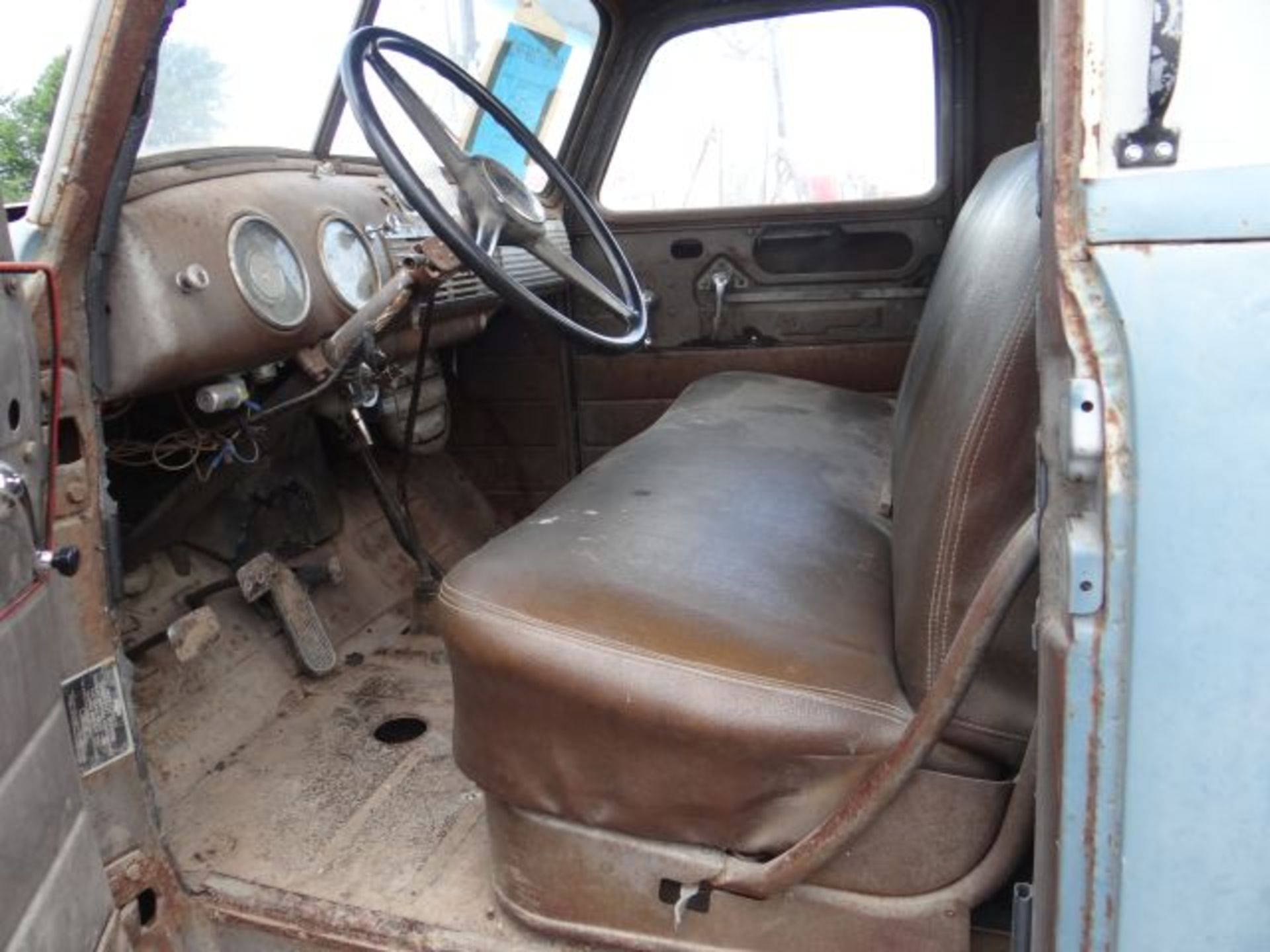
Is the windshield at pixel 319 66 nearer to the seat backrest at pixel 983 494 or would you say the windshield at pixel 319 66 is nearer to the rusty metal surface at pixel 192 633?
the rusty metal surface at pixel 192 633

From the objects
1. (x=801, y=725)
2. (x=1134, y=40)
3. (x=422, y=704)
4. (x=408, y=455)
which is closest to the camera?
(x=1134, y=40)

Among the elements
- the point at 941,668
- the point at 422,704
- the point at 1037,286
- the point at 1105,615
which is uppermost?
the point at 1037,286

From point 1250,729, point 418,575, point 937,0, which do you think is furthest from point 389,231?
point 1250,729

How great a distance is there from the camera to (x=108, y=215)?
1214 mm

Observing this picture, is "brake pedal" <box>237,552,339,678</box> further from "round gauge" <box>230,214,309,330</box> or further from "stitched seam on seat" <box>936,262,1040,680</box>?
"stitched seam on seat" <box>936,262,1040,680</box>

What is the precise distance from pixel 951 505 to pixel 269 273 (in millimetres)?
1220

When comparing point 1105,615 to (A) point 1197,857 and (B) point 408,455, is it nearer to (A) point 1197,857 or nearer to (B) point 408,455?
(A) point 1197,857

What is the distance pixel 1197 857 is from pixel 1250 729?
0.35 feet

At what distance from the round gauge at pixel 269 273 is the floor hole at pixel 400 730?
2.44 feet

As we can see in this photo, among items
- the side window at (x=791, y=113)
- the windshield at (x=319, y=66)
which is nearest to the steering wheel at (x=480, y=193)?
the windshield at (x=319, y=66)

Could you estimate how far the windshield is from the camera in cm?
183

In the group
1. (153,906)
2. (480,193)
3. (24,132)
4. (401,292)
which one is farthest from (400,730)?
(24,132)

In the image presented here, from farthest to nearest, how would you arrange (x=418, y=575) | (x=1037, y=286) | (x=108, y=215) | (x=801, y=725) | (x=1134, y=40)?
(x=418, y=575) < (x=108, y=215) < (x=801, y=725) < (x=1037, y=286) < (x=1134, y=40)

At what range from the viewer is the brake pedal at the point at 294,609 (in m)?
2.06
